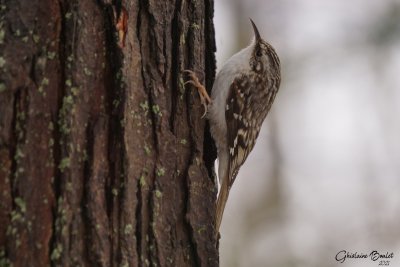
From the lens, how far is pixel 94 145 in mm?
1906

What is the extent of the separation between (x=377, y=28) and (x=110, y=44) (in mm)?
5130

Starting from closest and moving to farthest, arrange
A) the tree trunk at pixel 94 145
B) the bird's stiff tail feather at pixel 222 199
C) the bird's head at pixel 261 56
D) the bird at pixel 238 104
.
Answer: the tree trunk at pixel 94 145 < the bird's stiff tail feather at pixel 222 199 < the bird at pixel 238 104 < the bird's head at pixel 261 56

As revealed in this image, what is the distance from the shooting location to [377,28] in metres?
6.70

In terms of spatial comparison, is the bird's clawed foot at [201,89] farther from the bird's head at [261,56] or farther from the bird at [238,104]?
the bird's head at [261,56]

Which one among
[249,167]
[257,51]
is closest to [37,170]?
[257,51]

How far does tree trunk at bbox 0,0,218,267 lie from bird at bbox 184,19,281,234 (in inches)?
21.5

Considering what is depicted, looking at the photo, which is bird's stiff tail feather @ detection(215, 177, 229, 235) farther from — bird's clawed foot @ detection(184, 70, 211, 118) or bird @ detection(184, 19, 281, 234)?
bird's clawed foot @ detection(184, 70, 211, 118)

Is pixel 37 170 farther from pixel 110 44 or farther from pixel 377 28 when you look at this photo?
pixel 377 28

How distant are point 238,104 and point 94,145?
57.0 inches

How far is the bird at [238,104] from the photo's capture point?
114 inches

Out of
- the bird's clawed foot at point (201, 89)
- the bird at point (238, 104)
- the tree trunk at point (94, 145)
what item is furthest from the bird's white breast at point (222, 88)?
the tree trunk at point (94, 145)

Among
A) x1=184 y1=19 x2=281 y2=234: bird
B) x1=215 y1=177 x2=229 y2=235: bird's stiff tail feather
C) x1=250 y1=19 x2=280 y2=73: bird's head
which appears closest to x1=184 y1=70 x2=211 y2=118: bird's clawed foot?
x1=184 y1=19 x2=281 y2=234: bird

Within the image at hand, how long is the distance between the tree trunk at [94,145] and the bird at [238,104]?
545 millimetres

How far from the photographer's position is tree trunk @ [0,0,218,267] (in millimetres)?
1806
